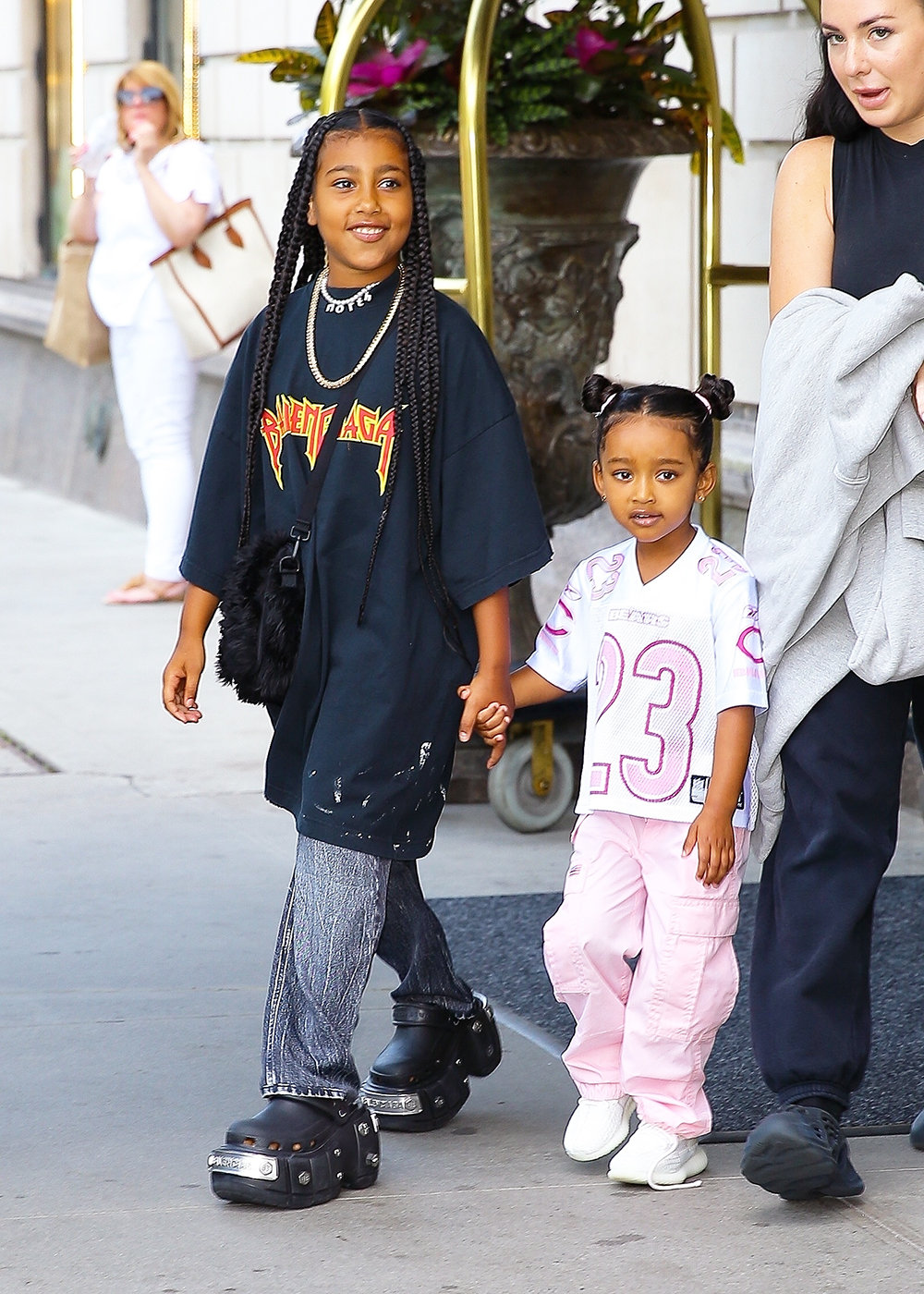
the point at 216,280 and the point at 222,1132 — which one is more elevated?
the point at 216,280

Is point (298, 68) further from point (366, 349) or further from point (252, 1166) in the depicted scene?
point (252, 1166)

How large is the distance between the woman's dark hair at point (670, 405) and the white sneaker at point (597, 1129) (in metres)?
0.96

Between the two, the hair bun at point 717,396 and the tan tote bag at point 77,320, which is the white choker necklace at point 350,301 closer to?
the hair bun at point 717,396

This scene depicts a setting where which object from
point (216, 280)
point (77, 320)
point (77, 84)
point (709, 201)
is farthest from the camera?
point (77, 84)

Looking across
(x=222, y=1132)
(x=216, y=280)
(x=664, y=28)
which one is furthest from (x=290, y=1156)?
(x=216, y=280)

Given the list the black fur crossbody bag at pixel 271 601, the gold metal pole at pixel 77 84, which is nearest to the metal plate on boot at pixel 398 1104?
the black fur crossbody bag at pixel 271 601

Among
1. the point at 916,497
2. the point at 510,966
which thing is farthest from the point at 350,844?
the point at 510,966

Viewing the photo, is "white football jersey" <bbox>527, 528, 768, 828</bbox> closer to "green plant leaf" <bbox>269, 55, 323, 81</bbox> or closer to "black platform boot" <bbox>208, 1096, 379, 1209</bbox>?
"black platform boot" <bbox>208, 1096, 379, 1209</bbox>

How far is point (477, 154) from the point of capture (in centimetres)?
498

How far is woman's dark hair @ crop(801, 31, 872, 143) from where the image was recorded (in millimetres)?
3225

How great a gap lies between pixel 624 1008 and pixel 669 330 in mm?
4714

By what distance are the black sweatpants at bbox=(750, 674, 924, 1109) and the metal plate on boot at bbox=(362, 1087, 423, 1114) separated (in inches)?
23.9

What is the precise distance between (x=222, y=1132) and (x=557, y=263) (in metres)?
2.84

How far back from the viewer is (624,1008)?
3316mm
